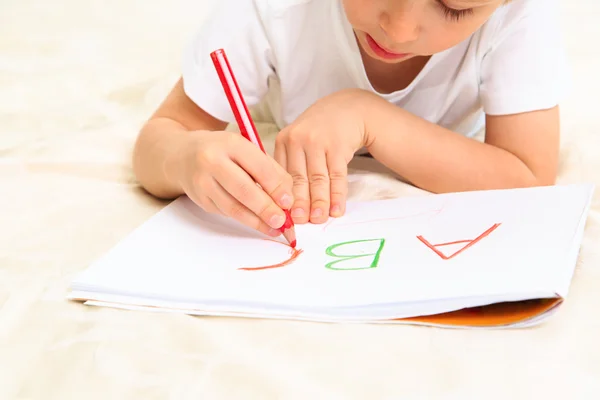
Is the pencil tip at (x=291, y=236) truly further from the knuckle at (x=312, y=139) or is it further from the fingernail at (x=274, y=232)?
the knuckle at (x=312, y=139)

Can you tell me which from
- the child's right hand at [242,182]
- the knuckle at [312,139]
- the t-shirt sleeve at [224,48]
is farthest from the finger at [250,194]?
the t-shirt sleeve at [224,48]

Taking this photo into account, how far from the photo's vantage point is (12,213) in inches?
24.9

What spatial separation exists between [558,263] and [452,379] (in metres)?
0.11

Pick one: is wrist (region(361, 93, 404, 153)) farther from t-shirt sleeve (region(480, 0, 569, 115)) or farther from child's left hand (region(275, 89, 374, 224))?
t-shirt sleeve (region(480, 0, 569, 115))

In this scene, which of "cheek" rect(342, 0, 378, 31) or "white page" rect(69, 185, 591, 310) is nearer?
"white page" rect(69, 185, 591, 310)

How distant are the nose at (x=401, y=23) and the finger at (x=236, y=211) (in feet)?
0.61

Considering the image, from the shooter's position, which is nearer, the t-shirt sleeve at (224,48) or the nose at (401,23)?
the nose at (401,23)

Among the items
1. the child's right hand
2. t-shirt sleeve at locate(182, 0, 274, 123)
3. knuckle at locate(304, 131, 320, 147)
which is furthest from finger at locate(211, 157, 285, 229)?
t-shirt sleeve at locate(182, 0, 274, 123)

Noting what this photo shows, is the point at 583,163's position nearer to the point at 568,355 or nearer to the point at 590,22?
the point at 568,355

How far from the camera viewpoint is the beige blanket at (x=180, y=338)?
1.29 feet

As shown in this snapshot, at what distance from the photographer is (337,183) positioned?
62 cm

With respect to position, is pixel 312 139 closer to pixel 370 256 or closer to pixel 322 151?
pixel 322 151

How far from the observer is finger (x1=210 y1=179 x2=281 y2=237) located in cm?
55

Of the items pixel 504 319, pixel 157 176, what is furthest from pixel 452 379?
pixel 157 176
